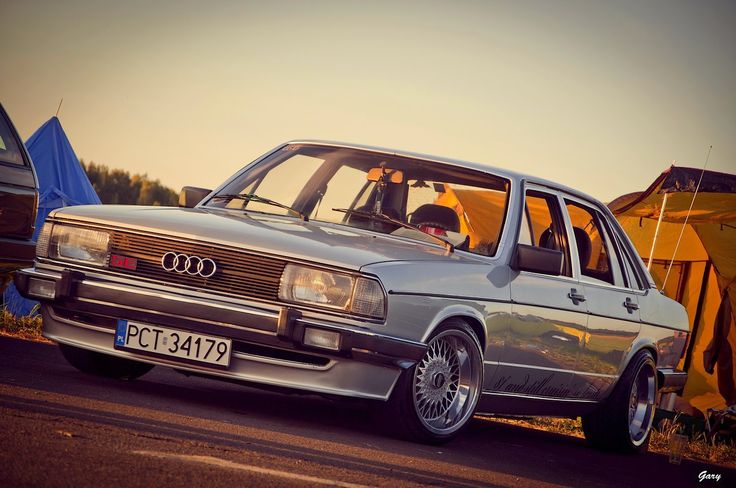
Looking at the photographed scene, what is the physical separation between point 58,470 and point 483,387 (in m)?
3.23

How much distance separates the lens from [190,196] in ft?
24.2

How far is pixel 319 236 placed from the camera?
6293 mm

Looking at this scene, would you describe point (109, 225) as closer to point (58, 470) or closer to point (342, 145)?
point (342, 145)

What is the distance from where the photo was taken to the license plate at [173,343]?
5.78 m

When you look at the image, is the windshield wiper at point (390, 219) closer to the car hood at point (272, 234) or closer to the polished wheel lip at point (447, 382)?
the car hood at point (272, 234)

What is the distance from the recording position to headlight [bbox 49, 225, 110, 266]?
6.23 m

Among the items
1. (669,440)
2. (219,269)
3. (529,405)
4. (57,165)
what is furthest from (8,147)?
(57,165)

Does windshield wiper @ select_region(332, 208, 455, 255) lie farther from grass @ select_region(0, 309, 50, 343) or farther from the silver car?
grass @ select_region(0, 309, 50, 343)

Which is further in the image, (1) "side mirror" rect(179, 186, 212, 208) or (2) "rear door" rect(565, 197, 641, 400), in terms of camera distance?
(2) "rear door" rect(565, 197, 641, 400)

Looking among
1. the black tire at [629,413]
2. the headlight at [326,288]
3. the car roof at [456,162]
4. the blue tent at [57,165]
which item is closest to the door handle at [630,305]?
the black tire at [629,413]

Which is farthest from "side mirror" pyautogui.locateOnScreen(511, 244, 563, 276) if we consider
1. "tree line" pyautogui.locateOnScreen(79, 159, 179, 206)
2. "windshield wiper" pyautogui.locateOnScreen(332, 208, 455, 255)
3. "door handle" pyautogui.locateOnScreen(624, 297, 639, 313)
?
"tree line" pyautogui.locateOnScreen(79, 159, 179, 206)

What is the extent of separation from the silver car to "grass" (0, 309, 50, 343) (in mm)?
3786

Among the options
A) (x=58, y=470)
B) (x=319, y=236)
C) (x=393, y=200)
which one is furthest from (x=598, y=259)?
(x=58, y=470)

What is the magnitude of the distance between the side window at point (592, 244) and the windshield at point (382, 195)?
84 centimetres
